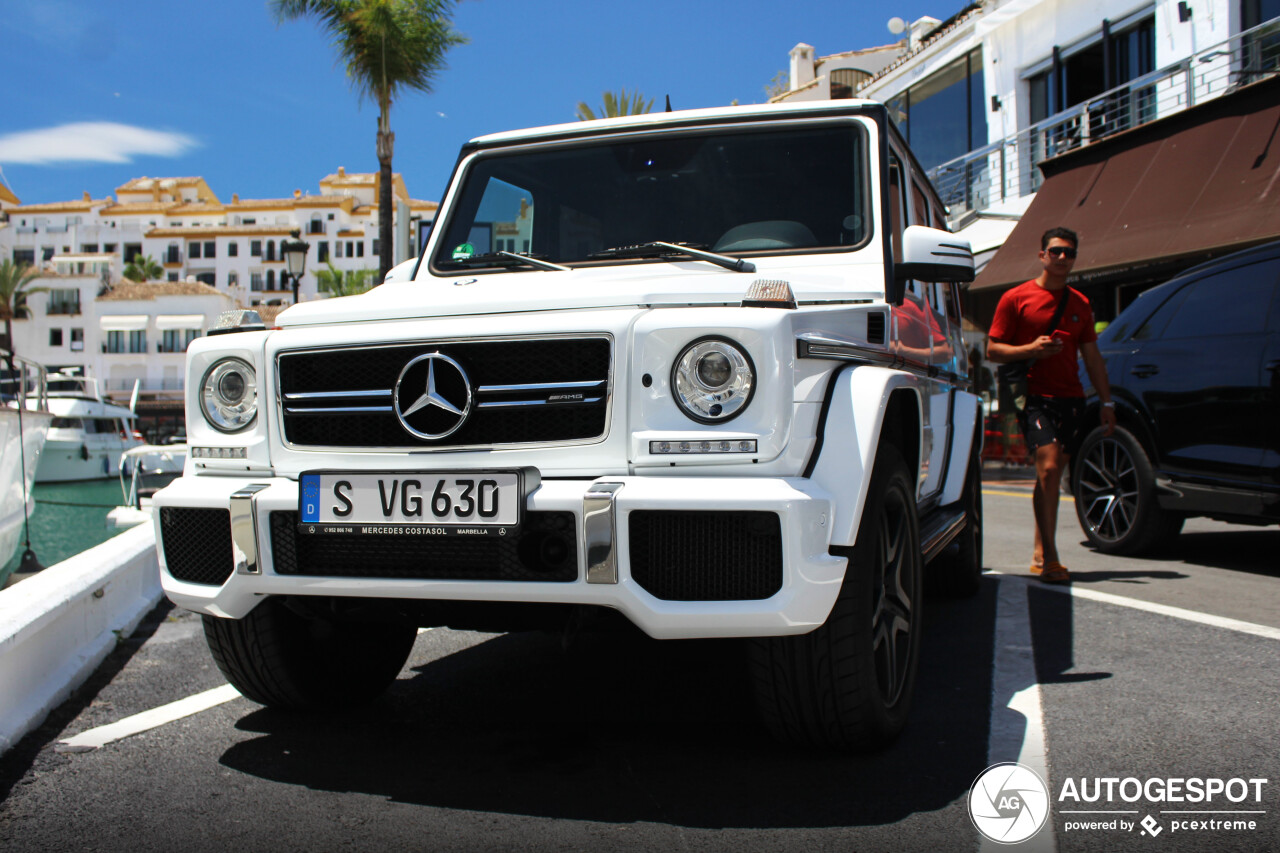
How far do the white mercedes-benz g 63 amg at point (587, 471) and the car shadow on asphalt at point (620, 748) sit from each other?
154 millimetres

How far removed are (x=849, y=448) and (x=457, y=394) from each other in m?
1.00

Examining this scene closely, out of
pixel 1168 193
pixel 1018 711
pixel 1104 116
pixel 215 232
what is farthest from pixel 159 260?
pixel 1018 711

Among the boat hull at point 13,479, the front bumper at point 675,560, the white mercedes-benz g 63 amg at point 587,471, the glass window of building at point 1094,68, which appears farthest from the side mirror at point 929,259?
the glass window of building at point 1094,68

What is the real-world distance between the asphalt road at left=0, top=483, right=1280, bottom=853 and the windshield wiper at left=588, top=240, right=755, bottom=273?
4.11 feet

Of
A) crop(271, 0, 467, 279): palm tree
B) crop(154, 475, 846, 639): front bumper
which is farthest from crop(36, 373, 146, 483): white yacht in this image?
crop(154, 475, 846, 639): front bumper

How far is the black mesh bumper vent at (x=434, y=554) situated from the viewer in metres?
2.53

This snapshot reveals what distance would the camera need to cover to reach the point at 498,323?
2707mm

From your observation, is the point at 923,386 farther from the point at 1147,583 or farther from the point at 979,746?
the point at 1147,583

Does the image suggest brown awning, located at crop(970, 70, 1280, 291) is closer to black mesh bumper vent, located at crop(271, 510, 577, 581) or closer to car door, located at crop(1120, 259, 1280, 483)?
car door, located at crop(1120, 259, 1280, 483)

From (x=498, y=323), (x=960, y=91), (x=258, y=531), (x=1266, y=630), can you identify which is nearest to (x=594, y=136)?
(x=498, y=323)

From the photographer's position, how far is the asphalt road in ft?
7.93

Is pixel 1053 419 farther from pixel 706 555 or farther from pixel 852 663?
pixel 706 555

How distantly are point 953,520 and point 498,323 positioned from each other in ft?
8.08

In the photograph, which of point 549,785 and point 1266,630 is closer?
point 549,785
